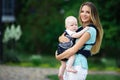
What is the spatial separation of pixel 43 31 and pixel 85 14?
2339 cm

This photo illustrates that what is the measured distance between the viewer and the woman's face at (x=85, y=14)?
6.39 metres

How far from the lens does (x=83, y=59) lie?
6.32m

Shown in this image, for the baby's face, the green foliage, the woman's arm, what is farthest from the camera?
the green foliage

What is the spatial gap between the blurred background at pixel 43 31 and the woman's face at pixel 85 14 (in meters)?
14.6

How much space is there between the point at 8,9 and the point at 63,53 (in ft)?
95.9

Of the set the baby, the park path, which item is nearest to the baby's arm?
the baby

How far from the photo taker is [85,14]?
6.39m

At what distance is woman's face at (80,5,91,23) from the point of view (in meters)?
6.39

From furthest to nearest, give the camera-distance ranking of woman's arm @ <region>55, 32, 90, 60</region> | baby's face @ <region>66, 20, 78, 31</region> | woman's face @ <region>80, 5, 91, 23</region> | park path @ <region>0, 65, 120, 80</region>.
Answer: park path @ <region>0, 65, 120, 80</region> → baby's face @ <region>66, 20, 78, 31</region> → woman's face @ <region>80, 5, 91, 23</region> → woman's arm @ <region>55, 32, 90, 60</region>

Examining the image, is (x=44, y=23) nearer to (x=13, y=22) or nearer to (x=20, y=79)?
(x=13, y=22)

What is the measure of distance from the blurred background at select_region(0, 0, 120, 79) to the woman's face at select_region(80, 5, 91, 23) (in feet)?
47.8

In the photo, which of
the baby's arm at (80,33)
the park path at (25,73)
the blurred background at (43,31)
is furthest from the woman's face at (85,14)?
the blurred background at (43,31)

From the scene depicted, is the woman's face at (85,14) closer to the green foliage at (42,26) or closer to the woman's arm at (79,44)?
the woman's arm at (79,44)

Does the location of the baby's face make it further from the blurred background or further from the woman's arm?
the blurred background
